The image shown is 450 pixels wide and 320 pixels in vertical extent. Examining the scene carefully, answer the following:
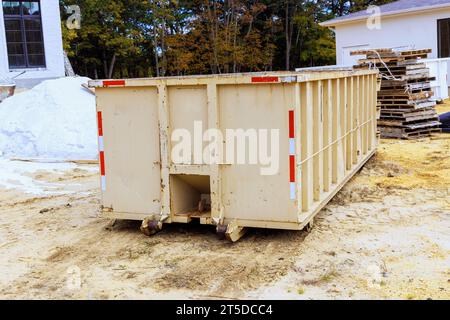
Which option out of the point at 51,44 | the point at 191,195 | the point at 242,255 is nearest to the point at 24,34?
the point at 51,44

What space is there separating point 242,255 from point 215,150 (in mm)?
1123

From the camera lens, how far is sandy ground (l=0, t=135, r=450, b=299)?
16.1 ft

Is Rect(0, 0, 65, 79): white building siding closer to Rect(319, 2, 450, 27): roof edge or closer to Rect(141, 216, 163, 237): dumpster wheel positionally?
Rect(319, 2, 450, 27): roof edge

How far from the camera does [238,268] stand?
5402 mm

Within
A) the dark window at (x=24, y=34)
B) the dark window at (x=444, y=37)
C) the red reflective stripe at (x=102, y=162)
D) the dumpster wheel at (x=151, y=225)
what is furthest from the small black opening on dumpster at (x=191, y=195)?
the dark window at (x=444, y=37)

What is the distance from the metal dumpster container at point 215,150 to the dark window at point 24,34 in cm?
1606

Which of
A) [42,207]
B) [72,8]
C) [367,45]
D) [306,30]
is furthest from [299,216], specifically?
[306,30]

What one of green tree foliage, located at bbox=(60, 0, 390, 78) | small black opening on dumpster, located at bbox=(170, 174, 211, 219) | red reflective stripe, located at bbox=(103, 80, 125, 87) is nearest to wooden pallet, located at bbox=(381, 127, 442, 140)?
small black opening on dumpster, located at bbox=(170, 174, 211, 219)

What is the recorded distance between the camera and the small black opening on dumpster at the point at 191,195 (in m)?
6.39

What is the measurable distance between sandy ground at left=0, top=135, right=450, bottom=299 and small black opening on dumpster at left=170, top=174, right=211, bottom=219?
0.86 feet

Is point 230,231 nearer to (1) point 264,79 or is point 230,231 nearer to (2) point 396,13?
(1) point 264,79
